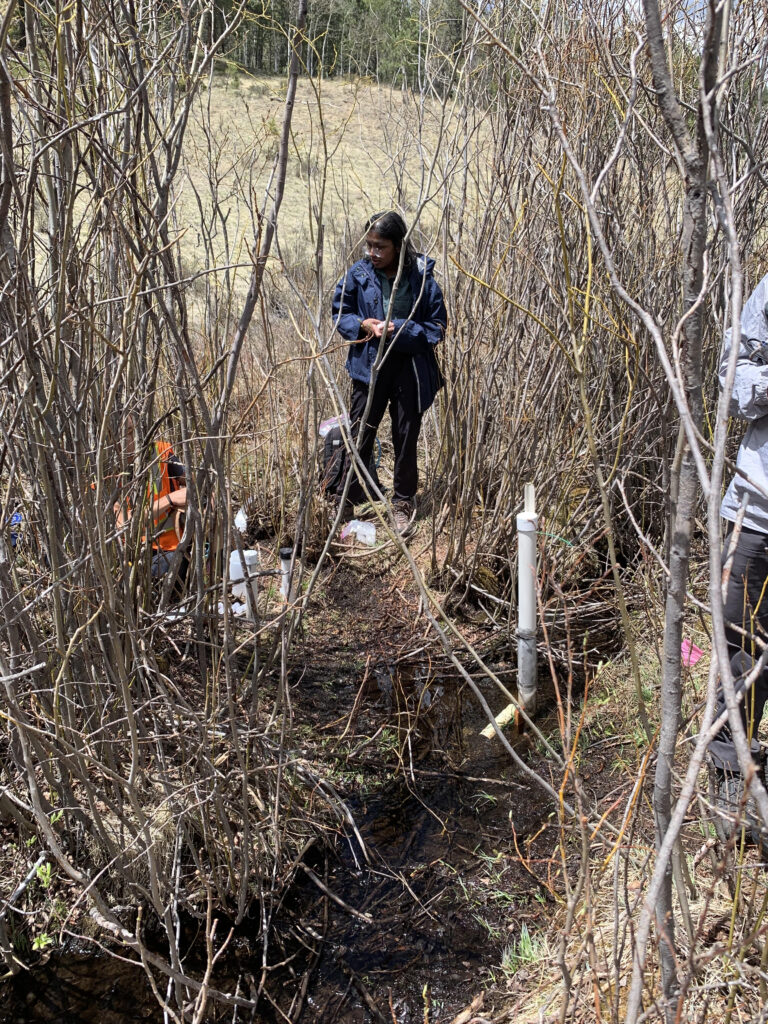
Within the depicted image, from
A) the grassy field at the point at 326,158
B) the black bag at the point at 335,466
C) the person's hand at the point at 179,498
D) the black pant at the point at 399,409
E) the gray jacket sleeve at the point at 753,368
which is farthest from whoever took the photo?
the black bag at the point at 335,466

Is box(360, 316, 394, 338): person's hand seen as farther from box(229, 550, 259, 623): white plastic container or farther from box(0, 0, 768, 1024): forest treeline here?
box(229, 550, 259, 623): white plastic container

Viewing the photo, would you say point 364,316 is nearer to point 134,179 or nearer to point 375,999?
point 134,179

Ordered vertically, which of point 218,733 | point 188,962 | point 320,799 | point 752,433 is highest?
point 752,433

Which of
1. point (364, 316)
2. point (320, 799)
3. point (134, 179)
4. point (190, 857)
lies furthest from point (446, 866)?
point (364, 316)

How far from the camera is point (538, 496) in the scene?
10.8 feet

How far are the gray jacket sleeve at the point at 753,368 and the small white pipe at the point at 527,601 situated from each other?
0.86 m

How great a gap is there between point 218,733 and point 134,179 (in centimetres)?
129

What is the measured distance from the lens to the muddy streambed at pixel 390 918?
198cm

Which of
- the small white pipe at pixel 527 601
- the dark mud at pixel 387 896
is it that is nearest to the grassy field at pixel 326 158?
the small white pipe at pixel 527 601

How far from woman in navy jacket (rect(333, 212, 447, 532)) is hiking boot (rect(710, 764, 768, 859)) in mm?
2090

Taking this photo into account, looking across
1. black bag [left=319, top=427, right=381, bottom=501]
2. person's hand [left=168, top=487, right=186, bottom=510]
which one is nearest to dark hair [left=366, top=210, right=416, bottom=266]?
black bag [left=319, top=427, right=381, bottom=501]

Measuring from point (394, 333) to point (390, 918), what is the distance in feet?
8.36

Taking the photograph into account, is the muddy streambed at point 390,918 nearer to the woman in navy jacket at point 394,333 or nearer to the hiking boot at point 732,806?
the hiking boot at point 732,806

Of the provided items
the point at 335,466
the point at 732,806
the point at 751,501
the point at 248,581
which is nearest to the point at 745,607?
the point at 751,501
